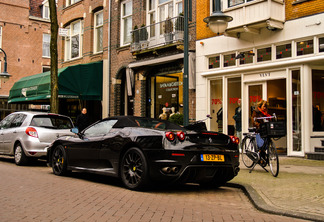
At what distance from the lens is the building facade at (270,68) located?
39.3 ft

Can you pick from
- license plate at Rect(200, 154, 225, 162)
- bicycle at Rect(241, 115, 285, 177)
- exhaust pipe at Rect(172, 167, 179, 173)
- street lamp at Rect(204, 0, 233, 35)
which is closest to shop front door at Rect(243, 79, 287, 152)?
bicycle at Rect(241, 115, 285, 177)

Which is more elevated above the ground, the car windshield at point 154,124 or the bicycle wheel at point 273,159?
the car windshield at point 154,124

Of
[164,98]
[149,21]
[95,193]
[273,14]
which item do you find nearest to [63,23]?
[149,21]

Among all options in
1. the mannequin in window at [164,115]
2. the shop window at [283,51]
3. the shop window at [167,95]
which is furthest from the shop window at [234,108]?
the mannequin in window at [164,115]

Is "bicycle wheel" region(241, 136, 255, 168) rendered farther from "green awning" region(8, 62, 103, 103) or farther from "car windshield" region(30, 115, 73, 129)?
"green awning" region(8, 62, 103, 103)

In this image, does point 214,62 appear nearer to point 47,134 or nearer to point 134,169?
point 47,134

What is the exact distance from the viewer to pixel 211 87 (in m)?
15.4

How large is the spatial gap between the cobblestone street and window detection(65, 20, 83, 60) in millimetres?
17499

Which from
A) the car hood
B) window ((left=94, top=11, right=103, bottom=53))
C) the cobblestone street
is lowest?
the cobblestone street

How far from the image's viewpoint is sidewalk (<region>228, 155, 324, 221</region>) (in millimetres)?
5434

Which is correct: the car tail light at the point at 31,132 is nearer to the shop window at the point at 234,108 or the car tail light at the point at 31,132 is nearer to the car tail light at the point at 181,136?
the car tail light at the point at 181,136

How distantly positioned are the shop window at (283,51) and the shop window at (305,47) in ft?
1.21

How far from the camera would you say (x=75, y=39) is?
24969 mm

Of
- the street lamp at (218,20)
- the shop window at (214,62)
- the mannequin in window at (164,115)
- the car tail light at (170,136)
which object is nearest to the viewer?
the car tail light at (170,136)
